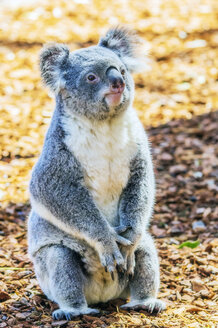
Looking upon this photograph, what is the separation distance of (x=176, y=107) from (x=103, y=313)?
525cm

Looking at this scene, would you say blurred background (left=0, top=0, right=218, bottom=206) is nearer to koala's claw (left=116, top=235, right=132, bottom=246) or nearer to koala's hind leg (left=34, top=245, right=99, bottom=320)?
koala's hind leg (left=34, top=245, right=99, bottom=320)

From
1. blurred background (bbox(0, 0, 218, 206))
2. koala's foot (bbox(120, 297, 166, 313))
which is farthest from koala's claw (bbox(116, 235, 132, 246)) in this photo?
blurred background (bbox(0, 0, 218, 206))

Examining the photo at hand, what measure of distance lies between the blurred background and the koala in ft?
8.23

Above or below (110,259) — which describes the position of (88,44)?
above

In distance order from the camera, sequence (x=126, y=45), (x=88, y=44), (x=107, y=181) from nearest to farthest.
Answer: (x=107, y=181) → (x=126, y=45) → (x=88, y=44)

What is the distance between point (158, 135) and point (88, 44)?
3370 mm

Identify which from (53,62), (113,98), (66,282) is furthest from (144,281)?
(53,62)

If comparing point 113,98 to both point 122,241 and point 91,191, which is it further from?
point 122,241

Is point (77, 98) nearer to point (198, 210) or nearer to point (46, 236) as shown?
point (46, 236)

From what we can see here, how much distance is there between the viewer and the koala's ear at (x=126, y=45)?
196 inches

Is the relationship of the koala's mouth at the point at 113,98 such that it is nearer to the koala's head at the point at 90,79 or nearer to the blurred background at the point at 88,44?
the koala's head at the point at 90,79

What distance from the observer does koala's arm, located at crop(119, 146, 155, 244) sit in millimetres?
4680

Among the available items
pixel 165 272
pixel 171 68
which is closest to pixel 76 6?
pixel 171 68

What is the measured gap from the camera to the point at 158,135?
Answer: 8680mm
